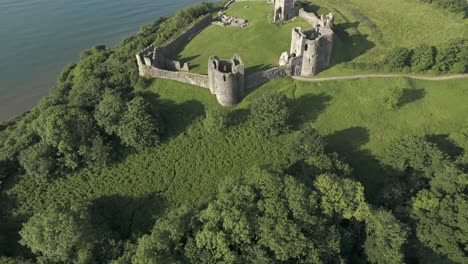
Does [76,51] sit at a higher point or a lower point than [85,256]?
higher

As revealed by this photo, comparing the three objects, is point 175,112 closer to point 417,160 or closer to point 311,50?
point 311,50

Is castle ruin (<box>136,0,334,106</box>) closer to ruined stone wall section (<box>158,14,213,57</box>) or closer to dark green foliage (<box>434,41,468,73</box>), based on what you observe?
ruined stone wall section (<box>158,14,213,57</box>)

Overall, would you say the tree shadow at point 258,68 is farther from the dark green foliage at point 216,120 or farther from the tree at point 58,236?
the tree at point 58,236

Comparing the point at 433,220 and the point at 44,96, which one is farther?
the point at 44,96

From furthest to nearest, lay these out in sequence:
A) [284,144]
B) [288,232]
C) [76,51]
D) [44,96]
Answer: [76,51]
[44,96]
[284,144]
[288,232]

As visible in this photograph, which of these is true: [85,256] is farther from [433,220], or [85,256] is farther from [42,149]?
[433,220]

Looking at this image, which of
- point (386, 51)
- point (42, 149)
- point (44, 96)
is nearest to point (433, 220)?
point (386, 51)

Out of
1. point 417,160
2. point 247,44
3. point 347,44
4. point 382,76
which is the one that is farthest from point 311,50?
point 417,160
